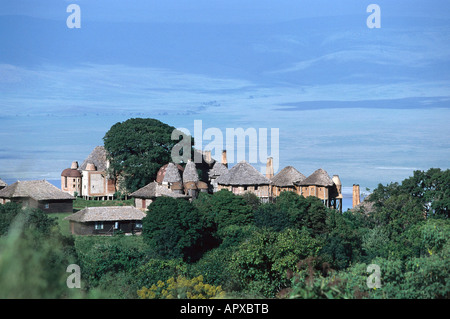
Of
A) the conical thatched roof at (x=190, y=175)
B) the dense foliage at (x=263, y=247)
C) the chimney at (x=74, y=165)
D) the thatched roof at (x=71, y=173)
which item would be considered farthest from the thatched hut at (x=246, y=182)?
the chimney at (x=74, y=165)

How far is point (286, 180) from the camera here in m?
63.0

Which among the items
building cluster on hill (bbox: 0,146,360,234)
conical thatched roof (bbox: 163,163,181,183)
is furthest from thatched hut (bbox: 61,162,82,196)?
conical thatched roof (bbox: 163,163,181,183)

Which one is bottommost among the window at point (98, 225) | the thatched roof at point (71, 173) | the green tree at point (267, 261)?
the green tree at point (267, 261)

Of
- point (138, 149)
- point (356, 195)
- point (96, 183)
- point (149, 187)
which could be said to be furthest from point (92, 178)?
point (356, 195)

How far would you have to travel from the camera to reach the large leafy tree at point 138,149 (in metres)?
60.2

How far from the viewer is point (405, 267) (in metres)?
29.2

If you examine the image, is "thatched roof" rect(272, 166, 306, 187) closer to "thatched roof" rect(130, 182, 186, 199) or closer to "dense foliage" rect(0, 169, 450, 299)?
"dense foliage" rect(0, 169, 450, 299)

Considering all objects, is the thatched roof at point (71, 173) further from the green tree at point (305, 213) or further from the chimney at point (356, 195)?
the chimney at point (356, 195)

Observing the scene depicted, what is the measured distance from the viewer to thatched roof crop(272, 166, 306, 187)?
206 feet

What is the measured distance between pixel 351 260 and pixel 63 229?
20.8 metres

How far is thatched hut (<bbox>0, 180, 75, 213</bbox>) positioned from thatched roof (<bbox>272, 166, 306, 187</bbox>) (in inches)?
827

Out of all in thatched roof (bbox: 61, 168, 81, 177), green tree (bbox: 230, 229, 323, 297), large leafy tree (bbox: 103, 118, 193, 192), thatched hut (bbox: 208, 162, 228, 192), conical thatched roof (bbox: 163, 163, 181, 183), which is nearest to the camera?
green tree (bbox: 230, 229, 323, 297)

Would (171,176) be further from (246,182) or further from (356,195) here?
(356,195)
